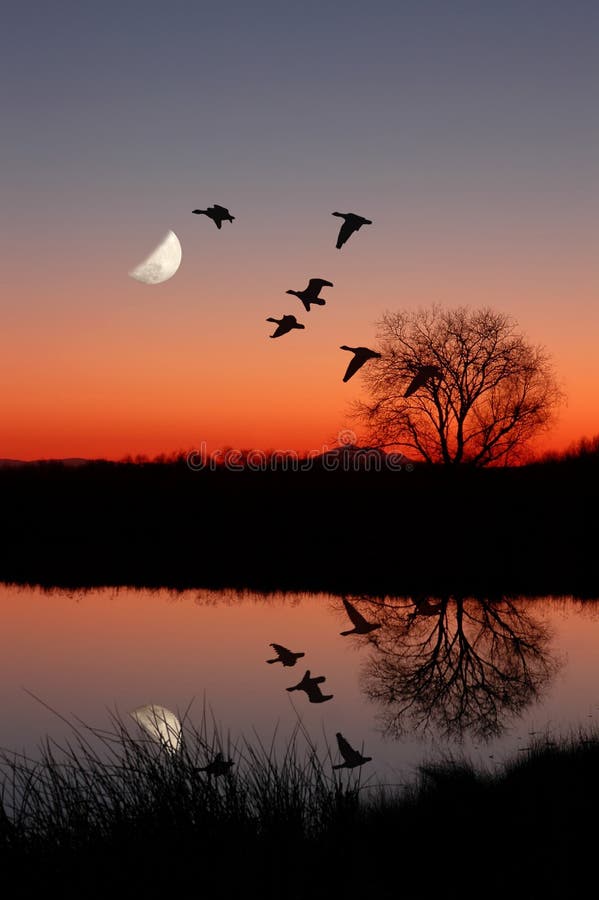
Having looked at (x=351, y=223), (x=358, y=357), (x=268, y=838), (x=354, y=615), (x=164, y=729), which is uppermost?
(x=351, y=223)

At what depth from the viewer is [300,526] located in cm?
4838

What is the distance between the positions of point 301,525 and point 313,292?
3968 cm

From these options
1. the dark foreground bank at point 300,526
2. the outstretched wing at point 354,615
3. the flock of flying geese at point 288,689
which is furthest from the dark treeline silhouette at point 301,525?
the flock of flying geese at point 288,689

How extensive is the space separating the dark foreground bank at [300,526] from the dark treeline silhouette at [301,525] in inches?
3.1

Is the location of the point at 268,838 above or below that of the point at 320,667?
above

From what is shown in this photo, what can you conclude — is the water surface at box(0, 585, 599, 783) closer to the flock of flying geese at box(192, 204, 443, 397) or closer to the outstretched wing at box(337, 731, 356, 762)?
the outstretched wing at box(337, 731, 356, 762)

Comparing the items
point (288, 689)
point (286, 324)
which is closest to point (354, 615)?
point (288, 689)

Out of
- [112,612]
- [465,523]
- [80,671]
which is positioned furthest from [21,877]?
[465,523]

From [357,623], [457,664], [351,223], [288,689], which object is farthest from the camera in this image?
[357,623]

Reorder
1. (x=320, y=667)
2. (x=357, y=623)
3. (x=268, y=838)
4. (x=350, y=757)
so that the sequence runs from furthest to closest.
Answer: (x=357, y=623) < (x=320, y=667) < (x=350, y=757) < (x=268, y=838)

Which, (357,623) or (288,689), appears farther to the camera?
(357,623)

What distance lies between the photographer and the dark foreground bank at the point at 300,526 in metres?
39.0

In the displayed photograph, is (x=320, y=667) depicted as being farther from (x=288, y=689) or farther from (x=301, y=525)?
(x=301, y=525)

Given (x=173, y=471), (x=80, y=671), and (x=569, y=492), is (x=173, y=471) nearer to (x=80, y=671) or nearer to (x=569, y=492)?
(x=569, y=492)
